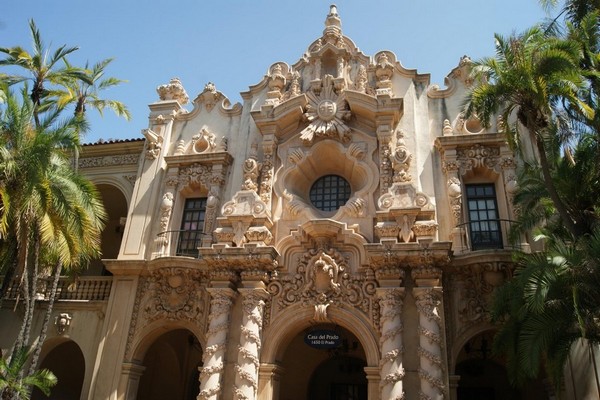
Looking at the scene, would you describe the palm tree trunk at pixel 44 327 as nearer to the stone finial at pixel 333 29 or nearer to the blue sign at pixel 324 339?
the blue sign at pixel 324 339

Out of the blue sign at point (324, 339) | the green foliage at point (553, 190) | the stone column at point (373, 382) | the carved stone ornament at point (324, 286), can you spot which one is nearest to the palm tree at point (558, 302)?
the green foliage at point (553, 190)

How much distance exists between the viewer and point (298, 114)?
18.2 m

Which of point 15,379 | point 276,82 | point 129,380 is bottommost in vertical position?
point 15,379

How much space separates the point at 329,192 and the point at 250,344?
636cm

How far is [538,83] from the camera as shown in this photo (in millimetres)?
11773

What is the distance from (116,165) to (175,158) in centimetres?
299

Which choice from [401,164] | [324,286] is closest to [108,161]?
[324,286]

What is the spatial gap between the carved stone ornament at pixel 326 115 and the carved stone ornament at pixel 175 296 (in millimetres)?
6263

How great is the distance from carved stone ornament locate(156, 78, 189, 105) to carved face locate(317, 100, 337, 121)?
6.26 metres

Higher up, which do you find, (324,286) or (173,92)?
(173,92)

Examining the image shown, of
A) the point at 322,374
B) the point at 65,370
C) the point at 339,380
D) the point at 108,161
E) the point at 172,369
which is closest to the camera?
the point at 339,380

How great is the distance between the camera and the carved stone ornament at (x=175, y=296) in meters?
16.3

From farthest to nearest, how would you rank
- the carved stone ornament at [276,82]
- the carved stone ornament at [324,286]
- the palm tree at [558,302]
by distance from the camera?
the carved stone ornament at [276,82] < the carved stone ornament at [324,286] < the palm tree at [558,302]

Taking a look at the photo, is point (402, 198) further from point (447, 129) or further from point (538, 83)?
point (538, 83)
